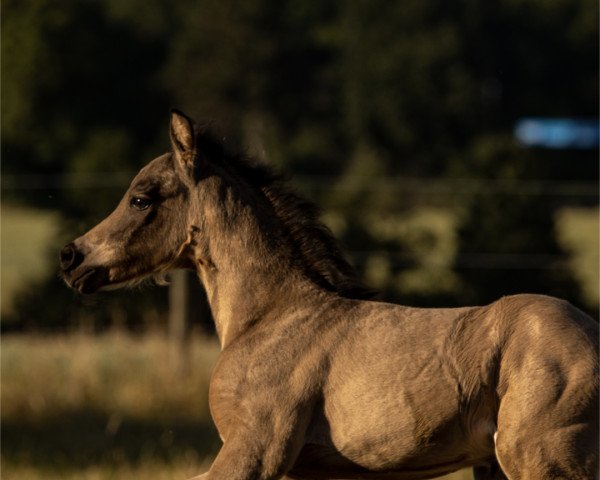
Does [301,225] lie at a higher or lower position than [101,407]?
higher

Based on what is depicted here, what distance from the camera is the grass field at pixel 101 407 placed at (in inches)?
375

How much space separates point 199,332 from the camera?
14078 millimetres

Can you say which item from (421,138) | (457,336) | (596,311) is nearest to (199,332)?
(596,311)

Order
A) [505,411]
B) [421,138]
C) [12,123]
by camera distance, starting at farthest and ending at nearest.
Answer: [421,138] < [12,123] < [505,411]

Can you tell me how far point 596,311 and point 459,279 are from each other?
5.48 feet

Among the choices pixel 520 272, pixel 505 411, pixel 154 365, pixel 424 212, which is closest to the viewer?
pixel 505 411

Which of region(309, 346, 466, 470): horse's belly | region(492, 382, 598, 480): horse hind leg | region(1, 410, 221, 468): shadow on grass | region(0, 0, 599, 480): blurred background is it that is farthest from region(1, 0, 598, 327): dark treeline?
region(492, 382, 598, 480): horse hind leg

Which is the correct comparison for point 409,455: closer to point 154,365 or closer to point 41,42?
point 154,365

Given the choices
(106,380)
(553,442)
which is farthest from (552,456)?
(106,380)

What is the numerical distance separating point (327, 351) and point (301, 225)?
2.17ft

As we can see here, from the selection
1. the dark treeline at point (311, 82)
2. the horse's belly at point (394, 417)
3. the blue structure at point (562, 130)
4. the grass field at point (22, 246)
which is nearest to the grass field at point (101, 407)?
the grass field at point (22, 246)

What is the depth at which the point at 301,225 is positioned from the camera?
17.2 feet

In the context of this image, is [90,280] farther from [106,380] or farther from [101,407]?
[106,380]

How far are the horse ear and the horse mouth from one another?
0.53 meters
